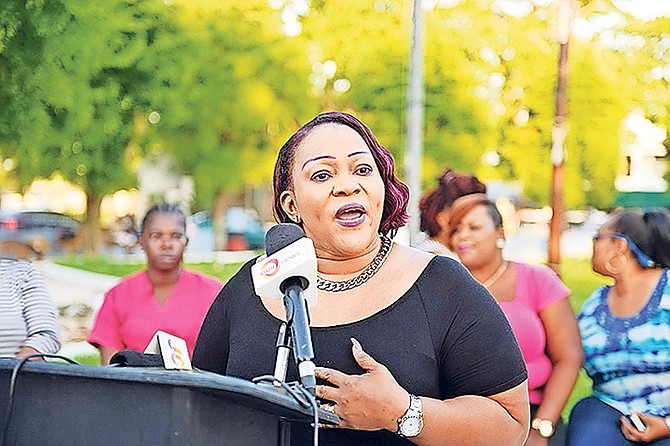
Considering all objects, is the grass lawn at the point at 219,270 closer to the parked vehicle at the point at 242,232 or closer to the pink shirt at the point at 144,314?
the parked vehicle at the point at 242,232

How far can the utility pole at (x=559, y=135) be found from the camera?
12898mm

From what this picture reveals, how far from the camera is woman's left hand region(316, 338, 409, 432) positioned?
2.18 metres

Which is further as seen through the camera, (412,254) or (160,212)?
(160,212)

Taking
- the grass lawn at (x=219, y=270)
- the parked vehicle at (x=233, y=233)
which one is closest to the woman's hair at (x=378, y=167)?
the grass lawn at (x=219, y=270)

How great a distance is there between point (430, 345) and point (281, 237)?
0.52 metres

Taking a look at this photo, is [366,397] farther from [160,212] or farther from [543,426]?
[160,212]

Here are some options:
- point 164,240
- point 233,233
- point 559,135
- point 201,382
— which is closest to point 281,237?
point 201,382

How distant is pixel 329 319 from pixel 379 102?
12789 mm

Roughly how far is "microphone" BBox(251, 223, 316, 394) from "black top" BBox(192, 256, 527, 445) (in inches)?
14.5

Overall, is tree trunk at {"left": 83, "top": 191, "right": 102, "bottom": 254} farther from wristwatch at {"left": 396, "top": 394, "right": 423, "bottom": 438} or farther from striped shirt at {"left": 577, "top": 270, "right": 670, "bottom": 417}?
wristwatch at {"left": 396, "top": 394, "right": 423, "bottom": 438}

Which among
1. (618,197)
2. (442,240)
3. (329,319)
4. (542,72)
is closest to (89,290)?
(542,72)

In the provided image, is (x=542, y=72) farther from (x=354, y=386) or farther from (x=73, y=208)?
(x=73, y=208)

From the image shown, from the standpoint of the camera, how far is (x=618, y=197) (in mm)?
18562

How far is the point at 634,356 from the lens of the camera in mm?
4281
